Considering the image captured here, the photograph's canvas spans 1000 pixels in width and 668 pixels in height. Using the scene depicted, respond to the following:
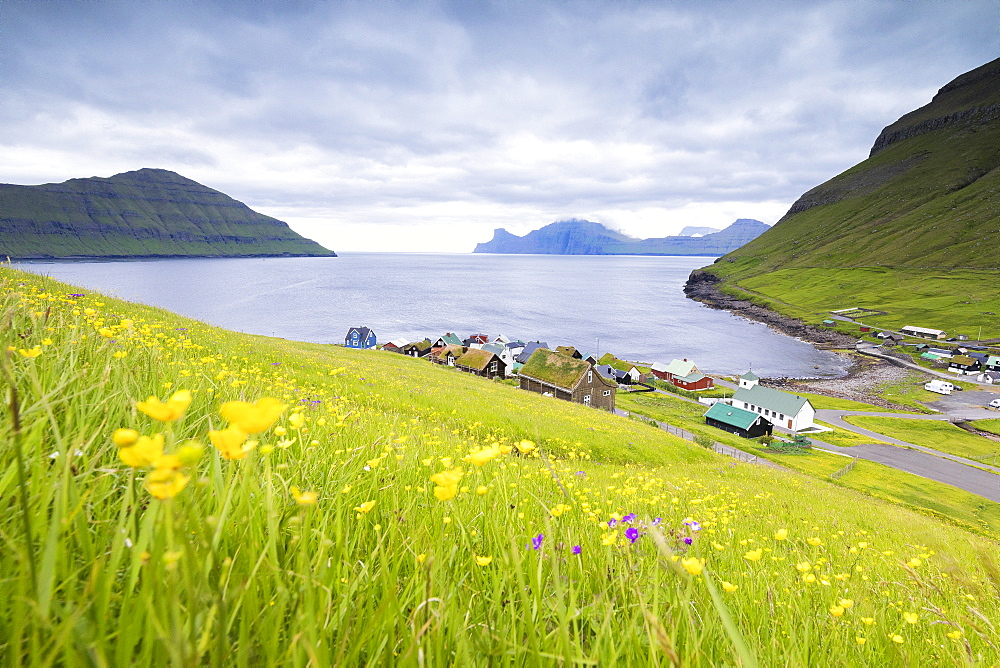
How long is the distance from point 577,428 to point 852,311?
520 ft

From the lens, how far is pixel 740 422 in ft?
204

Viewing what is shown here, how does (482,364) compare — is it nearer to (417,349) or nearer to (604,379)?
(604,379)

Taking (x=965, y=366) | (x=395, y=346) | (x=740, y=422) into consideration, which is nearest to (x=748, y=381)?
(x=740, y=422)

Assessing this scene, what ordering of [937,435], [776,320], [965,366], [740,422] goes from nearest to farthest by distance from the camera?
[937,435], [740,422], [965,366], [776,320]

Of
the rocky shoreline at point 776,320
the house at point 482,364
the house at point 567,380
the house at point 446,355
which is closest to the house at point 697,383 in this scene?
the house at point 482,364

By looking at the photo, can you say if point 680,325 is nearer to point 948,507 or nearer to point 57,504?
point 948,507

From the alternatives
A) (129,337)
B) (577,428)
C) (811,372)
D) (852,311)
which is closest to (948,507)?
(577,428)

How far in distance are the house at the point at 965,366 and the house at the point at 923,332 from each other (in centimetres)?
1981

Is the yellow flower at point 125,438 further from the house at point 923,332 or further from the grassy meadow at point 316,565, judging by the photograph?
the house at point 923,332

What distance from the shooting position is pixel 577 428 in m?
19.0

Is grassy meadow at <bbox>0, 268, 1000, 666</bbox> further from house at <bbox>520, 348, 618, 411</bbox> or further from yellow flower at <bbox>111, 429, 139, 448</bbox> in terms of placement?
house at <bbox>520, 348, 618, 411</bbox>

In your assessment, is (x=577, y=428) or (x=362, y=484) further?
(x=577, y=428)

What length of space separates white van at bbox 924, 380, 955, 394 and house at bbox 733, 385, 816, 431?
34.9 m

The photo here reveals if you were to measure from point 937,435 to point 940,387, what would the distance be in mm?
29168
